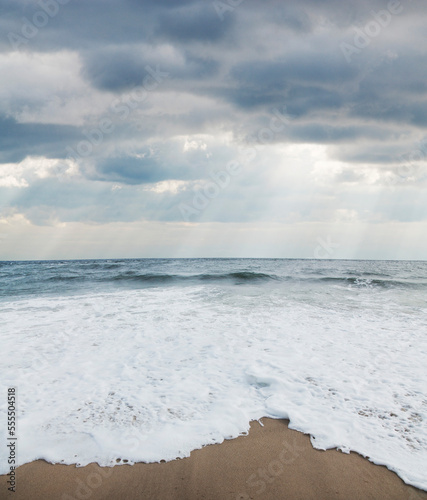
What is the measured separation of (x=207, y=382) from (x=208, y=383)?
0.04 meters

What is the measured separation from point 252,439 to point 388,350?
4061mm

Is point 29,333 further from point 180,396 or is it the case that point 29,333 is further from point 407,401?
point 407,401

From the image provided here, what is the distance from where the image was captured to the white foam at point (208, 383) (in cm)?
357

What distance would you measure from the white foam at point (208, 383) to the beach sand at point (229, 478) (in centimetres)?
14

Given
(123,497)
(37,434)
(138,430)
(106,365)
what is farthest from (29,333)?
(123,497)

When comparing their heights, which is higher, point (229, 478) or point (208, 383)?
point (208, 383)

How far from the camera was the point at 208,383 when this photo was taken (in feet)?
16.5

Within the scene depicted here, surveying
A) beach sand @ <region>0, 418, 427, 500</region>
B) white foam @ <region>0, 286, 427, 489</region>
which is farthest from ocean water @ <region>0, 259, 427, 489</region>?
beach sand @ <region>0, 418, 427, 500</region>

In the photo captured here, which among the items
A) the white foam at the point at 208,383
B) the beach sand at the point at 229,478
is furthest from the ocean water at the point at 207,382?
the beach sand at the point at 229,478

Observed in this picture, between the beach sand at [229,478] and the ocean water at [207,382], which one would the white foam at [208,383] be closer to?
the ocean water at [207,382]

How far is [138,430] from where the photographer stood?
12.4 feet

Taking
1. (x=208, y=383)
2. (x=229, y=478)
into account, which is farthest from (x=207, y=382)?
(x=229, y=478)

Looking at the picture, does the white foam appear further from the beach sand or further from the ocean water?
the beach sand

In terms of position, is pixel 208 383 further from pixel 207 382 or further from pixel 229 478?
pixel 229 478
